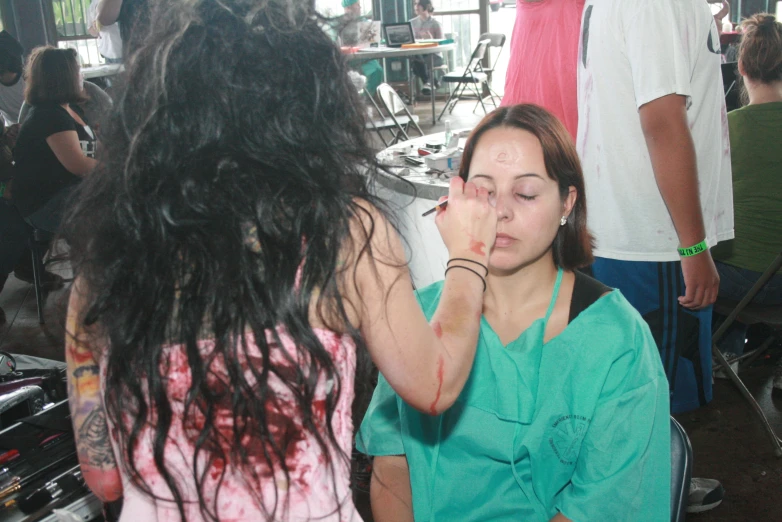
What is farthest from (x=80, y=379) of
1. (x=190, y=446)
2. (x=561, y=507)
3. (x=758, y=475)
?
(x=758, y=475)

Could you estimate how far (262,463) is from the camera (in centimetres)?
80

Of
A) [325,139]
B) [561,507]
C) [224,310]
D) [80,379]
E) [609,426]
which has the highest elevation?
[325,139]

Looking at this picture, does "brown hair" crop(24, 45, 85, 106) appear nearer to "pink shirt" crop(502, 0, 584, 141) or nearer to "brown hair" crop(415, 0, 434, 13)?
"pink shirt" crop(502, 0, 584, 141)

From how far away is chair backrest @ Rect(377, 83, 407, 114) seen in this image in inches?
198

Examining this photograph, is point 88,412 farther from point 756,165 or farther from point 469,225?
point 756,165

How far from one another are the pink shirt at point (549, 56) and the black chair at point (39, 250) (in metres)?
2.61

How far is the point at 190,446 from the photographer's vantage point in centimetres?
79

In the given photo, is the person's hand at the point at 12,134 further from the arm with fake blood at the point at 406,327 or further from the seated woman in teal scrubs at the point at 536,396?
the arm with fake blood at the point at 406,327

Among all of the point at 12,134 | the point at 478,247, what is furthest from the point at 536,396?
the point at 12,134

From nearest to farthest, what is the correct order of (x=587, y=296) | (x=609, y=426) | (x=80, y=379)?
1. (x=80, y=379)
2. (x=609, y=426)
3. (x=587, y=296)

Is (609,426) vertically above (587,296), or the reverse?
(587,296)

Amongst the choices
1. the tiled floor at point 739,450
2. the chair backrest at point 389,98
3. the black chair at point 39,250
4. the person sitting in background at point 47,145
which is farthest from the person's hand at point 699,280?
the chair backrest at point 389,98

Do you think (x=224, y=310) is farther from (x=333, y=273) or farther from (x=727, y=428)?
(x=727, y=428)

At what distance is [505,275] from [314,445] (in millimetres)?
682
